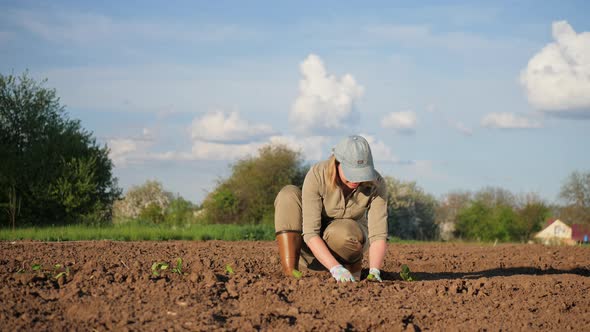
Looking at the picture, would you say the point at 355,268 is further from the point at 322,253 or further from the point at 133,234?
the point at 133,234

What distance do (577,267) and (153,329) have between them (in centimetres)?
846

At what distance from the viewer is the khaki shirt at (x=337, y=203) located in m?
5.94

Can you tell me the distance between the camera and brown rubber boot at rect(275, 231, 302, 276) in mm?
6211

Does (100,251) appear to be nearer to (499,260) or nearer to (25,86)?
(499,260)

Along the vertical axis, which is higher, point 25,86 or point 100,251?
point 25,86

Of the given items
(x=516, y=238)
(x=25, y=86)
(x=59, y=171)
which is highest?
(x=25, y=86)

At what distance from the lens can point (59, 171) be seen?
22.5 metres

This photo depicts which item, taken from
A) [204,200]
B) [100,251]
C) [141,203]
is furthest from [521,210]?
[100,251]

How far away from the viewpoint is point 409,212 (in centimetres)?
3972

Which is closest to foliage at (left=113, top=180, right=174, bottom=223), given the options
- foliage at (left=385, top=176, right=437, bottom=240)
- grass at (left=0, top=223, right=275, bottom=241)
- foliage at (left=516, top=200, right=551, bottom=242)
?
foliage at (left=385, top=176, right=437, bottom=240)

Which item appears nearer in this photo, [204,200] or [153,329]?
[153,329]

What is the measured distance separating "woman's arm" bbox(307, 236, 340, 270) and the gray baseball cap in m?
0.60

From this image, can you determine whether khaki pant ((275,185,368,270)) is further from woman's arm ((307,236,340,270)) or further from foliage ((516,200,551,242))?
foliage ((516,200,551,242))

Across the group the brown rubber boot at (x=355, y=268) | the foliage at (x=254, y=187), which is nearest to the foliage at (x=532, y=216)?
the foliage at (x=254, y=187)
